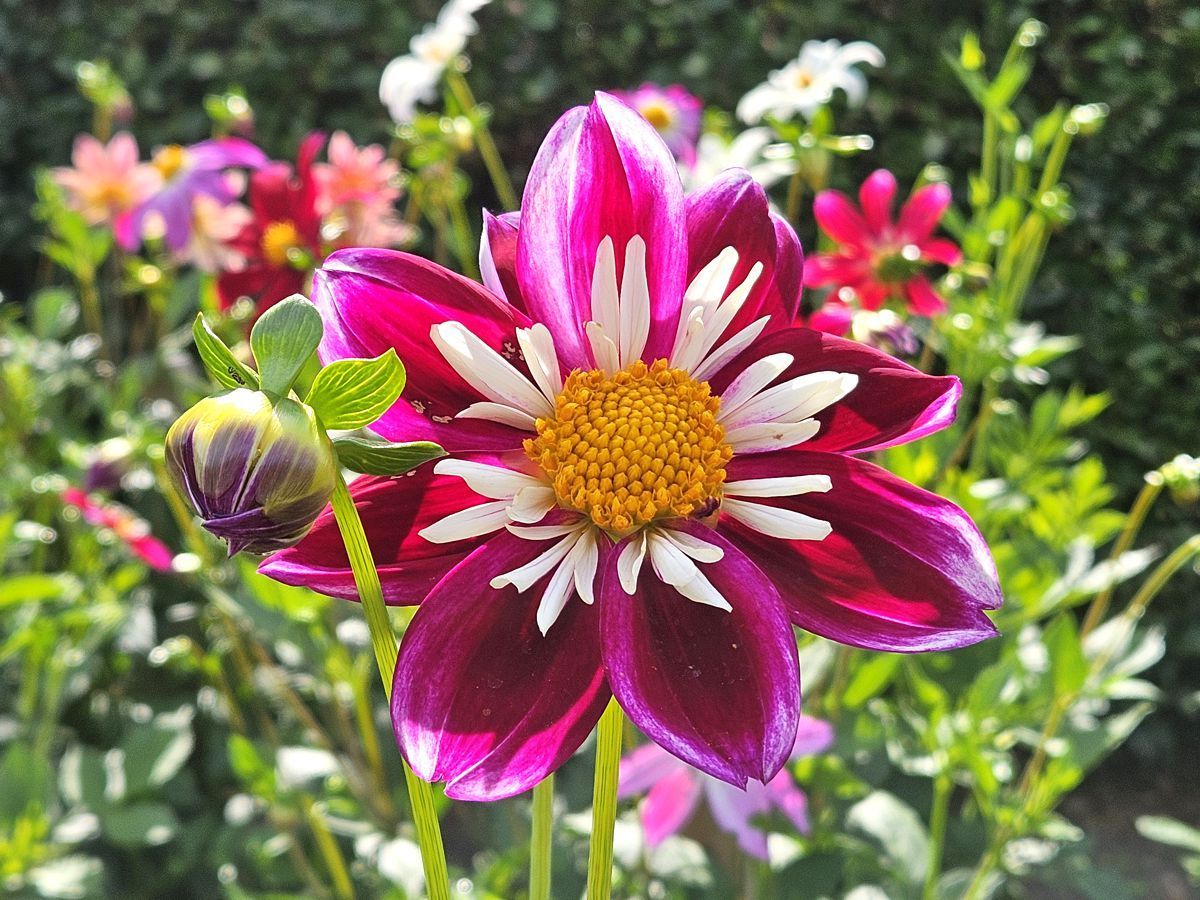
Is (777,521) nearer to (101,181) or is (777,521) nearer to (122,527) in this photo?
(122,527)

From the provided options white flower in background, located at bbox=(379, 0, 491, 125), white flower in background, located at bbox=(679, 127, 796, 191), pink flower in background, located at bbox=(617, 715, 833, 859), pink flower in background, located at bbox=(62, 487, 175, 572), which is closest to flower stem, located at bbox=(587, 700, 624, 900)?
pink flower in background, located at bbox=(617, 715, 833, 859)

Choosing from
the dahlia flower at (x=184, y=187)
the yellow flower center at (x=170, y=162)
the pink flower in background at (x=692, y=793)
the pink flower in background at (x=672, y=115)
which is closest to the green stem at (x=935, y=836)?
the pink flower in background at (x=692, y=793)

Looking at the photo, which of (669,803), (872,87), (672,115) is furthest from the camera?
(872,87)

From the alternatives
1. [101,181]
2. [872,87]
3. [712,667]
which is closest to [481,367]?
[712,667]

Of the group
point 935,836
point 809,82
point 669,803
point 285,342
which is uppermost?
point 285,342

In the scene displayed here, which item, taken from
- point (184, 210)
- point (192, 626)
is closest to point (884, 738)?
point (184, 210)

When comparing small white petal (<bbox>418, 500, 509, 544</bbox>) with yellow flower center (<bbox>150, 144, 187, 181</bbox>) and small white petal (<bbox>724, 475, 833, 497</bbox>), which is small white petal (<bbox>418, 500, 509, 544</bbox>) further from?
yellow flower center (<bbox>150, 144, 187, 181</bbox>)

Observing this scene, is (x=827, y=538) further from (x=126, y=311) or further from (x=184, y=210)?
(x=126, y=311)
